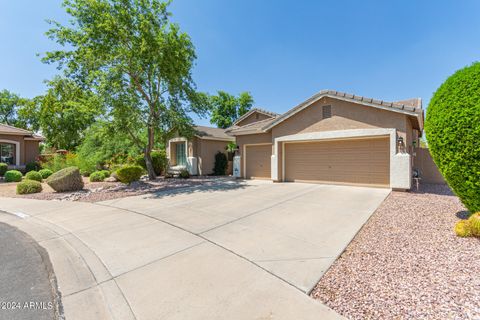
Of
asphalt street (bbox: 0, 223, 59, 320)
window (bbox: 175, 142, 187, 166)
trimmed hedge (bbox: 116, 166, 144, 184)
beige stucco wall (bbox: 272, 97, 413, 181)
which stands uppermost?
beige stucco wall (bbox: 272, 97, 413, 181)

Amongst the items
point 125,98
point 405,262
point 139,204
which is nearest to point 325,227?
point 405,262

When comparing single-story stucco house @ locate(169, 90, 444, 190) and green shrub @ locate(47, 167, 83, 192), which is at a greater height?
single-story stucco house @ locate(169, 90, 444, 190)

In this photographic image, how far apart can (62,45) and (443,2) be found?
19.3 meters

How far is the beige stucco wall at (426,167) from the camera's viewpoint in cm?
1251

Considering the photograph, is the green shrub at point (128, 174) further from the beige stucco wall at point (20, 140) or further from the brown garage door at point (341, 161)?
the beige stucco wall at point (20, 140)

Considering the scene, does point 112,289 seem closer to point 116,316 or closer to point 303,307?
point 116,316

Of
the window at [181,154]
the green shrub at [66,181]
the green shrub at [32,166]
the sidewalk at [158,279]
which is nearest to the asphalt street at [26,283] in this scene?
the sidewalk at [158,279]

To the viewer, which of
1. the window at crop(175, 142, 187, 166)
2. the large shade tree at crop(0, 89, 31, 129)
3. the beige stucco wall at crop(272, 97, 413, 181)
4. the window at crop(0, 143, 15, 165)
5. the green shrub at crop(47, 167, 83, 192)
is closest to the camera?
the beige stucco wall at crop(272, 97, 413, 181)

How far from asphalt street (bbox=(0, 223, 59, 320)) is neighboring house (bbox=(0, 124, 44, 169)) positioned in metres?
19.9

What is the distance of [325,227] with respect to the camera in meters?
5.21

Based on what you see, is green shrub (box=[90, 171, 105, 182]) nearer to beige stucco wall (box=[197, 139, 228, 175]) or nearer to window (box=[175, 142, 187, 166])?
window (box=[175, 142, 187, 166])

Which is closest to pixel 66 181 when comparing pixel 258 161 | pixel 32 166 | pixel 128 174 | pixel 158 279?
pixel 128 174

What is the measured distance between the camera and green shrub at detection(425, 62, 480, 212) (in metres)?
4.27

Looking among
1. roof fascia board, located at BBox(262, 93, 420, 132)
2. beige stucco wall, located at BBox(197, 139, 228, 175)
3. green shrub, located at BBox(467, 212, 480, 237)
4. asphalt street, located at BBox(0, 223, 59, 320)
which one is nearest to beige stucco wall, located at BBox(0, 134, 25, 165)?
beige stucco wall, located at BBox(197, 139, 228, 175)
